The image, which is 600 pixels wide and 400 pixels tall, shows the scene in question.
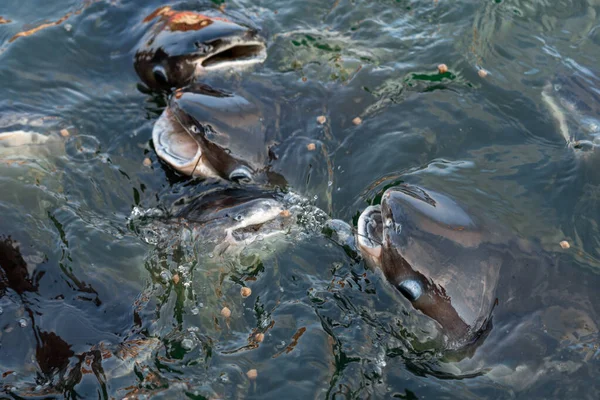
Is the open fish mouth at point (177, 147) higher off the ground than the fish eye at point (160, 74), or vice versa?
the fish eye at point (160, 74)

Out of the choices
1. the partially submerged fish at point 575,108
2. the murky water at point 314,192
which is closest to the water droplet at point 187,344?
A: the murky water at point 314,192

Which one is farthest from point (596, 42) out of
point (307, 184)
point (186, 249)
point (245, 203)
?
point (186, 249)

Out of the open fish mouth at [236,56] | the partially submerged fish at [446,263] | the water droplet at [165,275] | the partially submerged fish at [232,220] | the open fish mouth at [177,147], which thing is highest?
the open fish mouth at [236,56]

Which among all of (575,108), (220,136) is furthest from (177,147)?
(575,108)

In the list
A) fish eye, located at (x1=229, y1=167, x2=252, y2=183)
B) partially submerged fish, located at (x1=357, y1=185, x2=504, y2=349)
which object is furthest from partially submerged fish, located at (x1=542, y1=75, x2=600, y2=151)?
fish eye, located at (x1=229, y1=167, x2=252, y2=183)

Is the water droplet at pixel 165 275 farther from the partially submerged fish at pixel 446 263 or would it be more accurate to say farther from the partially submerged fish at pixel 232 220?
the partially submerged fish at pixel 446 263

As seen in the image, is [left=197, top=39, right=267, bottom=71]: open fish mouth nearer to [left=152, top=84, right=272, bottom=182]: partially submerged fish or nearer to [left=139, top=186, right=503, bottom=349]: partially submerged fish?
[left=152, top=84, right=272, bottom=182]: partially submerged fish

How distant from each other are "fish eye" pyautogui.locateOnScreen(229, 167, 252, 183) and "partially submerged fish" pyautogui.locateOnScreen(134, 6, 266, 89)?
4.18 feet

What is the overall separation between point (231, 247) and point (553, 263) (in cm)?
254

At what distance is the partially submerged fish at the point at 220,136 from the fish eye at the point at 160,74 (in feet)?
2.26

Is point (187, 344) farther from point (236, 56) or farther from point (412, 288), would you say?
point (236, 56)

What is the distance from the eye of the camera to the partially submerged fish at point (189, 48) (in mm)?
6055

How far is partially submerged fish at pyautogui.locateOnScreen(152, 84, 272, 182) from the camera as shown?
5395 millimetres

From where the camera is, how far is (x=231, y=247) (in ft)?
16.4
